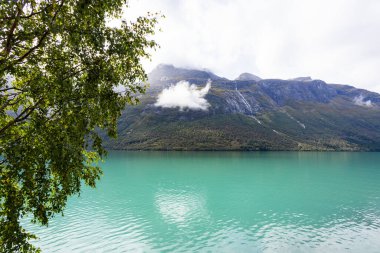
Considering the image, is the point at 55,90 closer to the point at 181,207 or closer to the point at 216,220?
the point at 216,220

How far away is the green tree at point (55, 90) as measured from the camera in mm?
9102

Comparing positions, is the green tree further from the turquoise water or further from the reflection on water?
the reflection on water

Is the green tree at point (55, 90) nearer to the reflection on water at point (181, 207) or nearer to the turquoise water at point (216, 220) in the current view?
the turquoise water at point (216, 220)

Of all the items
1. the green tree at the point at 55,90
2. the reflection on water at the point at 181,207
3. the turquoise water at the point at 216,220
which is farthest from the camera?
the reflection on water at the point at 181,207

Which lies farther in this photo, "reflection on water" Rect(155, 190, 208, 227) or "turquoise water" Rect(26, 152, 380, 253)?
"reflection on water" Rect(155, 190, 208, 227)

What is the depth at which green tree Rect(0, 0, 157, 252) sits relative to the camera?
910 cm

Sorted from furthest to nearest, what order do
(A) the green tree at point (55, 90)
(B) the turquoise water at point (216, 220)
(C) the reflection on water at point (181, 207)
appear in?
(C) the reflection on water at point (181, 207) → (B) the turquoise water at point (216, 220) → (A) the green tree at point (55, 90)

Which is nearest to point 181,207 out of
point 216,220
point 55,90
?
point 216,220

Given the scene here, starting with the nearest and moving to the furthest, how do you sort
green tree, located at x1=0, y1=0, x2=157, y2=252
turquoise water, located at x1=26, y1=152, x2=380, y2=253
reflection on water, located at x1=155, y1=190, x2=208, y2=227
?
green tree, located at x1=0, y1=0, x2=157, y2=252 < turquoise water, located at x1=26, y1=152, x2=380, y2=253 < reflection on water, located at x1=155, y1=190, x2=208, y2=227

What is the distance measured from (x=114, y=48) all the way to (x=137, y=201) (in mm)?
46702

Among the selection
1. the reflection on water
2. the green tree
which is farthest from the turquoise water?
the green tree

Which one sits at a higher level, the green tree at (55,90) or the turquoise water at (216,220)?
the green tree at (55,90)

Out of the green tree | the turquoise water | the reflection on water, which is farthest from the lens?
the reflection on water

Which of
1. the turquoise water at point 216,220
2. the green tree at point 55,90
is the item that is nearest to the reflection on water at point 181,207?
the turquoise water at point 216,220
